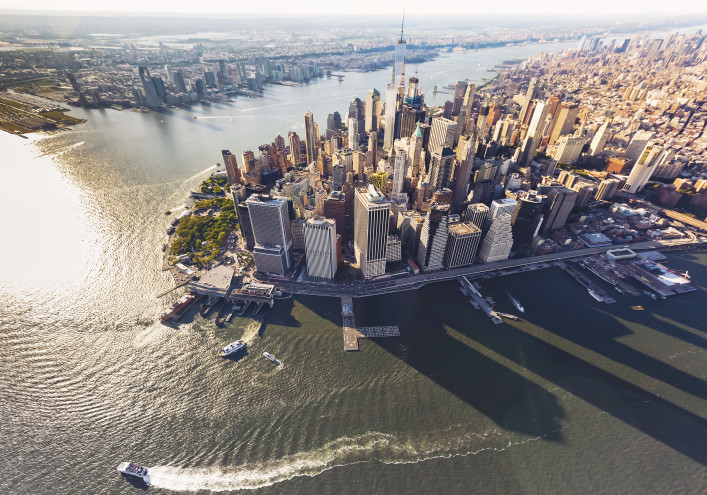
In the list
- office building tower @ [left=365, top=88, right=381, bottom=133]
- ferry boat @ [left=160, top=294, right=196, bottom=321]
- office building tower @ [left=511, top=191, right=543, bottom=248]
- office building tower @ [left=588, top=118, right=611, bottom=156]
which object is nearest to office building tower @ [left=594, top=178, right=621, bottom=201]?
office building tower @ [left=588, top=118, right=611, bottom=156]

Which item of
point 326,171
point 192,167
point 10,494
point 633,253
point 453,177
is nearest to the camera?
point 10,494

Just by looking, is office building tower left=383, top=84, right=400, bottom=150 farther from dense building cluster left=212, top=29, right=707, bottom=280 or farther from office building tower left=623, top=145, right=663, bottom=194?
office building tower left=623, top=145, right=663, bottom=194

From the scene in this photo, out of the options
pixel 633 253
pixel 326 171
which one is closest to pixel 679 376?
pixel 633 253

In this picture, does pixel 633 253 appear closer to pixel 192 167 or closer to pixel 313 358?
pixel 313 358

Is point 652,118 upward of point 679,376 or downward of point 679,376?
upward

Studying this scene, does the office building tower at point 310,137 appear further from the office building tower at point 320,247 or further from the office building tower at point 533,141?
the office building tower at point 533,141

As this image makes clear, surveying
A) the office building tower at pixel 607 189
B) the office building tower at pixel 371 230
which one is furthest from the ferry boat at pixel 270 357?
the office building tower at pixel 607 189
